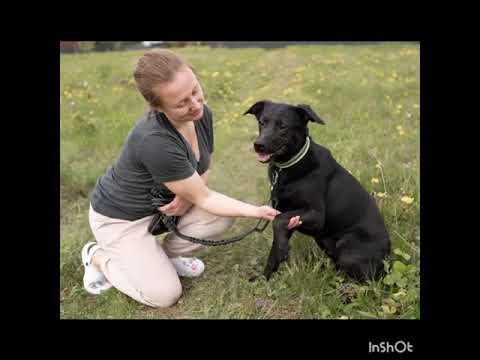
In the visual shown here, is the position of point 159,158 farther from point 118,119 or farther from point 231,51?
point 231,51

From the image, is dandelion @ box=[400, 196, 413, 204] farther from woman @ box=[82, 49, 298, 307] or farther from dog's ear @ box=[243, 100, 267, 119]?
dog's ear @ box=[243, 100, 267, 119]

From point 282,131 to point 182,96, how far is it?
637 mm

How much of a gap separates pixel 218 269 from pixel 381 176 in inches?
61.4

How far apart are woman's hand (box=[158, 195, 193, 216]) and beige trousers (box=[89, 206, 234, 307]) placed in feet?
0.55

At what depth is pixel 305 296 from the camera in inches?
103

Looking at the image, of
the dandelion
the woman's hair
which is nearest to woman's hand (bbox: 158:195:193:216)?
the woman's hair

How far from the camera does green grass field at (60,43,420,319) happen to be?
2.63 metres

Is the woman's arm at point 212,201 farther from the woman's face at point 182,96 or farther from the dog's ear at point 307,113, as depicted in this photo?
the dog's ear at point 307,113

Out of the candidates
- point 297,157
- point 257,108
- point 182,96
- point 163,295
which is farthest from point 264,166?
point 182,96

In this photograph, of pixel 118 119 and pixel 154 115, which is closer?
pixel 154 115

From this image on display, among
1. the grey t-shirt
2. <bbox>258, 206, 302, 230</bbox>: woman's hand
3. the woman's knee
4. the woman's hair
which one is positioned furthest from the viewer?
the woman's knee

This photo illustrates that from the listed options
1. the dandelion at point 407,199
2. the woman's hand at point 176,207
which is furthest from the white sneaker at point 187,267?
the dandelion at point 407,199

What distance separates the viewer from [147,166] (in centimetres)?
254

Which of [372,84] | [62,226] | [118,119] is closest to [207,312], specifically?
[62,226]
